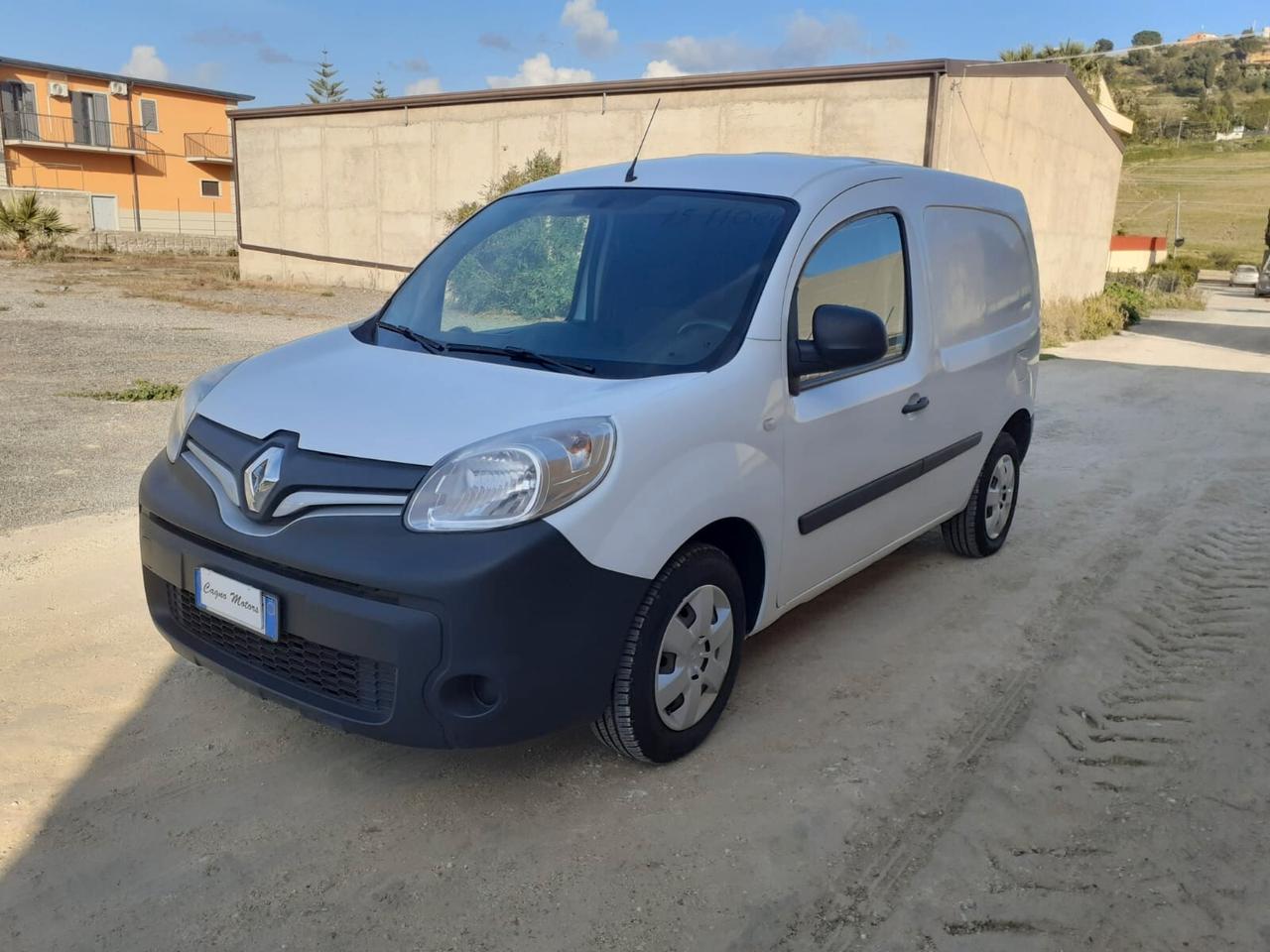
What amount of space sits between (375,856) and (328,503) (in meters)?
0.97

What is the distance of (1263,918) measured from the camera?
8.72ft

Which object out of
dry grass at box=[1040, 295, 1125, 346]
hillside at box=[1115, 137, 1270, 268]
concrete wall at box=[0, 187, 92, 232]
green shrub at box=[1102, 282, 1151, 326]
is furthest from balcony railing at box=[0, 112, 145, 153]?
hillside at box=[1115, 137, 1270, 268]

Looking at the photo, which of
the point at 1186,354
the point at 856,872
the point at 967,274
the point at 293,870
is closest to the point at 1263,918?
the point at 856,872

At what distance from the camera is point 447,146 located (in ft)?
71.8

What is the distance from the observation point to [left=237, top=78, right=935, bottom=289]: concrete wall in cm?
1569

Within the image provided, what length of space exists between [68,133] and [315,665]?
46.1 meters

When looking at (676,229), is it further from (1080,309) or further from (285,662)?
(1080,309)

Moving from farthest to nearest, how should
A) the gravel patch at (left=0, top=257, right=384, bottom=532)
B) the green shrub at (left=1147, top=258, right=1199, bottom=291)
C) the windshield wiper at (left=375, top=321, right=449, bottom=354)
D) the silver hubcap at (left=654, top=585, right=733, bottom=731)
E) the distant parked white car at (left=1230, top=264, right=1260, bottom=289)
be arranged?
the distant parked white car at (left=1230, top=264, right=1260, bottom=289) → the green shrub at (left=1147, top=258, right=1199, bottom=291) → the gravel patch at (left=0, top=257, right=384, bottom=532) → the windshield wiper at (left=375, top=321, right=449, bottom=354) → the silver hubcap at (left=654, top=585, right=733, bottom=731)

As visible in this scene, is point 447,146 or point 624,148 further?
point 447,146

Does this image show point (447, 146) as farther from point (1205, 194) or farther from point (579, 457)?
point (1205, 194)

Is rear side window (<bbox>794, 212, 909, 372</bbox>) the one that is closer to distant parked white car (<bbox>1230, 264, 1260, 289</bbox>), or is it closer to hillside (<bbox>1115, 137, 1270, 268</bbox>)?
distant parked white car (<bbox>1230, 264, 1260, 289</bbox>)

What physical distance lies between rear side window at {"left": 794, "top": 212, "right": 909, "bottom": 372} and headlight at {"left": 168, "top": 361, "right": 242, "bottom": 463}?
6.60 feet

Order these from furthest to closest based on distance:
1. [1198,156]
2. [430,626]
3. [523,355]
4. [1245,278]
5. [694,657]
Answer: [1198,156] → [1245,278] → [523,355] → [694,657] → [430,626]

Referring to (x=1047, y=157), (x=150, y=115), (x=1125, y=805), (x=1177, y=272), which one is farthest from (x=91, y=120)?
(x=1125, y=805)
